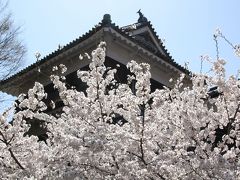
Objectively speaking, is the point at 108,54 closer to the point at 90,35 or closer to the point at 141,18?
the point at 90,35

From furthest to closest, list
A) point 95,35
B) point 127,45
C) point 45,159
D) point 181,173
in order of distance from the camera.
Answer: point 127,45 < point 95,35 < point 45,159 < point 181,173

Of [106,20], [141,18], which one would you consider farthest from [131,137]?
[141,18]

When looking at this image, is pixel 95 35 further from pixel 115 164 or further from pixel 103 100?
pixel 115 164

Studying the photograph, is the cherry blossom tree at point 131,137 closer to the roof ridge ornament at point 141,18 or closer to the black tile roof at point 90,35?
the black tile roof at point 90,35

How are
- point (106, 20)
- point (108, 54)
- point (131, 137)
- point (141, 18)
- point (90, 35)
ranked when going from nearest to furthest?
point (131, 137)
point (106, 20)
point (90, 35)
point (108, 54)
point (141, 18)

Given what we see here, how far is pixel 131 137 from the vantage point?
4562mm

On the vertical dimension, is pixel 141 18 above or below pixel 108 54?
above

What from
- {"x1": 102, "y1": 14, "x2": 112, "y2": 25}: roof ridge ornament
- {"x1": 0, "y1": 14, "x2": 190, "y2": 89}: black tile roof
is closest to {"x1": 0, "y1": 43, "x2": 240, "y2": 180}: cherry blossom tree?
{"x1": 0, "y1": 14, "x2": 190, "y2": 89}: black tile roof

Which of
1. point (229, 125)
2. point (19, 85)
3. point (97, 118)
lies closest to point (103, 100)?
point (97, 118)

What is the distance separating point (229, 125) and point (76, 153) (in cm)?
205

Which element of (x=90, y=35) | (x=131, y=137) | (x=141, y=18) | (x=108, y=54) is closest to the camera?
(x=131, y=137)

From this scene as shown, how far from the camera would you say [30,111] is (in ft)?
18.3

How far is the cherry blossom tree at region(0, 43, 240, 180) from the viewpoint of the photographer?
4508mm

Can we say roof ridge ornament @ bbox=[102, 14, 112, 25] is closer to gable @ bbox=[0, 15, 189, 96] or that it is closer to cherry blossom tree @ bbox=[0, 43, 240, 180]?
gable @ bbox=[0, 15, 189, 96]
